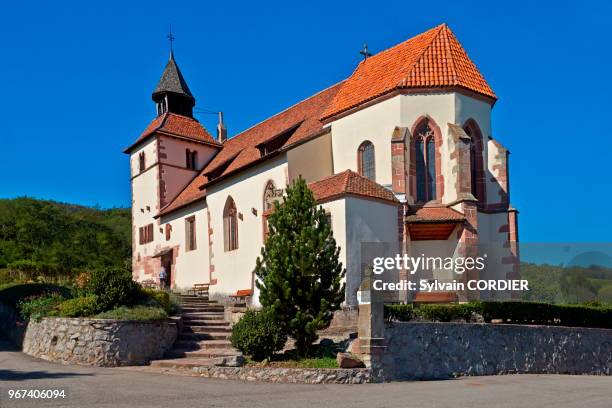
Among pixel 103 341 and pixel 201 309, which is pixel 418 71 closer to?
pixel 201 309

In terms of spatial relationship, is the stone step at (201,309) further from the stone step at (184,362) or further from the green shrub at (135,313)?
the stone step at (184,362)

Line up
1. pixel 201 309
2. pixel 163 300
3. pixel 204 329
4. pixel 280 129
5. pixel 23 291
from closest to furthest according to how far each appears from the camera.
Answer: pixel 204 329
pixel 163 300
pixel 201 309
pixel 23 291
pixel 280 129

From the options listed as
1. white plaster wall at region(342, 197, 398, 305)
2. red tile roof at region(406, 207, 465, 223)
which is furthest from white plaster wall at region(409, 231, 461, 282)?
white plaster wall at region(342, 197, 398, 305)

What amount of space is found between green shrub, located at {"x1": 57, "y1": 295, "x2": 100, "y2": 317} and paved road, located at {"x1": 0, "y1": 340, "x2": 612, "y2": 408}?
2.10 m

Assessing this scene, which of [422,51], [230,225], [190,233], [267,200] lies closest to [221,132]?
[190,233]

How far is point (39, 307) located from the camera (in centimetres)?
2064

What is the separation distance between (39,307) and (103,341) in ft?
13.5

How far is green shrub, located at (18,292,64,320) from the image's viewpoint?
20.2 meters

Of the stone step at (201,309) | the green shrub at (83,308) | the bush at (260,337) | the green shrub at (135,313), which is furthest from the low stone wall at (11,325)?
the bush at (260,337)

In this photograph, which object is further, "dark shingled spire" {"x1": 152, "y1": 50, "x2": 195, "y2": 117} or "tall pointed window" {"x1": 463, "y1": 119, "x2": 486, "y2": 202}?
"dark shingled spire" {"x1": 152, "y1": 50, "x2": 195, "y2": 117}

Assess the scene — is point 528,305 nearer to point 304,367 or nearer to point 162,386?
point 304,367

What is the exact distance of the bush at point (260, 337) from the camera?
16.0 metres

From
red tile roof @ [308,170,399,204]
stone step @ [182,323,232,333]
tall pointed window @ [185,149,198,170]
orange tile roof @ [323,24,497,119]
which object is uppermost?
Answer: orange tile roof @ [323,24,497,119]

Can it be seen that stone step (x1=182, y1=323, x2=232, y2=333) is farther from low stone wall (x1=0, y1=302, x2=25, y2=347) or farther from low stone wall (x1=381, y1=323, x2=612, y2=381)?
low stone wall (x1=381, y1=323, x2=612, y2=381)
